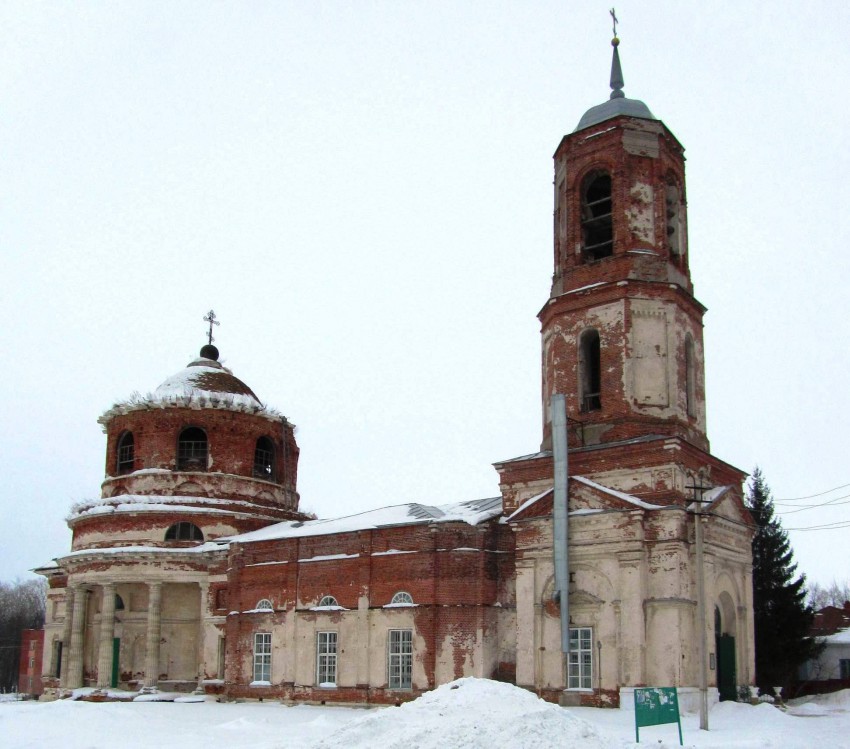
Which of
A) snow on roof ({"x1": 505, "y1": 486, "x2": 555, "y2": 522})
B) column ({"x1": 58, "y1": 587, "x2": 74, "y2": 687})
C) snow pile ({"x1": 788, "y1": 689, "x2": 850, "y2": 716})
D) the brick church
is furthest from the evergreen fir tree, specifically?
column ({"x1": 58, "y1": 587, "x2": 74, "y2": 687})

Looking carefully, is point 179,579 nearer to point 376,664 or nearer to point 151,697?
point 151,697

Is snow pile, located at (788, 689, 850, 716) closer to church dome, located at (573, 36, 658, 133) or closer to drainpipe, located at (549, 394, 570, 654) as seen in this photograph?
drainpipe, located at (549, 394, 570, 654)

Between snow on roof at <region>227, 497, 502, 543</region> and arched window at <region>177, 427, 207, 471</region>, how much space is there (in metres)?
4.12

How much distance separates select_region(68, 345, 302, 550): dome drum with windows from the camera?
32.4 m

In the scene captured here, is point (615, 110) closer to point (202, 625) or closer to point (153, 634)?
point (202, 625)

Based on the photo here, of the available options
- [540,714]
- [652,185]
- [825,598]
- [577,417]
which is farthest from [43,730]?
[825,598]

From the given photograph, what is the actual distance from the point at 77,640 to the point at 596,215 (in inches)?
833

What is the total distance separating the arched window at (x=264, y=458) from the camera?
1390 inches

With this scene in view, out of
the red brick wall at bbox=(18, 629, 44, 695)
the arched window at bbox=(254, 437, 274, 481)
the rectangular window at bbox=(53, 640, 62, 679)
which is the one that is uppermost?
the arched window at bbox=(254, 437, 274, 481)

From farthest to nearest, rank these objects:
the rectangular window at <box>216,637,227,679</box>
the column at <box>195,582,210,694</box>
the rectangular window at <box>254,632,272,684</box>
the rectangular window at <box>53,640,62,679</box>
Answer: the rectangular window at <box>53,640,62,679</box> < the column at <box>195,582,210,694</box> < the rectangular window at <box>216,637,227,679</box> < the rectangular window at <box>254,632,272,684</box>

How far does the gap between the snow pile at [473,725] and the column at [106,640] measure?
18.9 metres

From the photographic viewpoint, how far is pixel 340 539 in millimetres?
27188

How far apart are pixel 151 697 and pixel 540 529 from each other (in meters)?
13.8

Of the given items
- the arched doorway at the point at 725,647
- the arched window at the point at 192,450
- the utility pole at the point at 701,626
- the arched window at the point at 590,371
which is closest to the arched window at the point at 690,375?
the arched window at the point at 590,371
